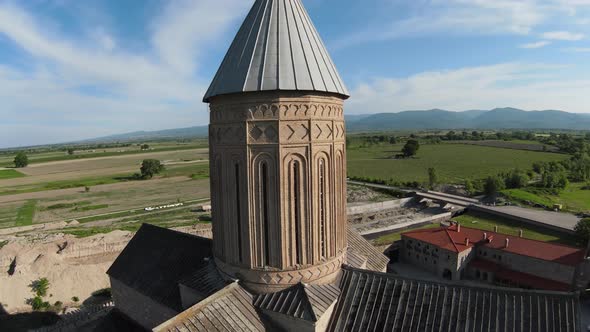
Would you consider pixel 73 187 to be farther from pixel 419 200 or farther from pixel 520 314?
pixel 520 314

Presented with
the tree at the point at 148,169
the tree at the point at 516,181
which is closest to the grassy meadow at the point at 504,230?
the tree at the point at 516,181

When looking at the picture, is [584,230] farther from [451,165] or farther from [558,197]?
[451,165]

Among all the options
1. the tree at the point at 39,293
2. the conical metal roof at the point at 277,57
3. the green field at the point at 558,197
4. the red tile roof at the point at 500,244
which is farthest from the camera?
the green field at the point at 558,197

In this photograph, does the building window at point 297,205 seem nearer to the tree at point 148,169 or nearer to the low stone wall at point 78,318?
the low stone wall at point 78,318

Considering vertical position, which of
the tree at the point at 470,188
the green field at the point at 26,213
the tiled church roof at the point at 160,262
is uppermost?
the tiled church roof at the point at 160,262

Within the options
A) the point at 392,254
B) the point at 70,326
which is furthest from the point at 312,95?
the point at 392,254

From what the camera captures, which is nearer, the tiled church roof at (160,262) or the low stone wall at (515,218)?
the tiled church roof at (160,262)
